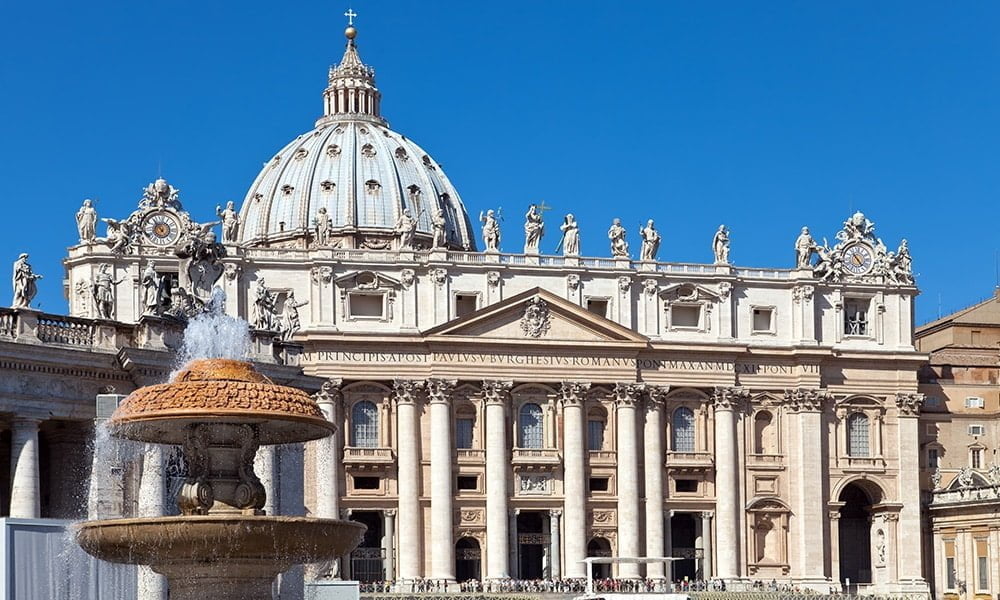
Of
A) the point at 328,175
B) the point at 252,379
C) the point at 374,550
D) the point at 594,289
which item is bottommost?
the point at 374,550

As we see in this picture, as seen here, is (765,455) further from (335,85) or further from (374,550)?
(335,85)

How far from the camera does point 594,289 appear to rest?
100688 mm

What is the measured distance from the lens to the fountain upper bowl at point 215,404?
26.8m

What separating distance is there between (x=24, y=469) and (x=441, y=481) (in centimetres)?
5839

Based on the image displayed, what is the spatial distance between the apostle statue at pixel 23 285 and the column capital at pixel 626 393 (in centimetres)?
6097

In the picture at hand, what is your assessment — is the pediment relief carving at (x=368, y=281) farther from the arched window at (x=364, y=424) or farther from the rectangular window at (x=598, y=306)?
the rectangular window at (x=598, y=306)

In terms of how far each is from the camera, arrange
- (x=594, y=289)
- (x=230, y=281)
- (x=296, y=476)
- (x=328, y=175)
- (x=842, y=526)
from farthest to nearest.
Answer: (x=328, y=175)
(x=842, y=526)
(x=594, y=289)
(x=230, y=281)
(x=296, y=476)

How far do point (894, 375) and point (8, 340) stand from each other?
73.3 m

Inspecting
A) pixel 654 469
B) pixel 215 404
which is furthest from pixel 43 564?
pixel 654 469

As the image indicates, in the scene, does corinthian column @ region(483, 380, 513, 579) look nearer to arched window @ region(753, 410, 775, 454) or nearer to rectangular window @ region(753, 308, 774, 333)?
arched window @ region(753, 410, 775, 454)

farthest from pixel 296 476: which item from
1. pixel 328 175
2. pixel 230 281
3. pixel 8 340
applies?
pixel 328 175

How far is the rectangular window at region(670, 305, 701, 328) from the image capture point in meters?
102

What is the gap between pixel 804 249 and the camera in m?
104

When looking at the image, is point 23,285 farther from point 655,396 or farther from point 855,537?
point 855,537
